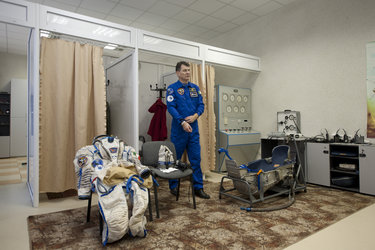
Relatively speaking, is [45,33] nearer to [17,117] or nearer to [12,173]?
[12,173]

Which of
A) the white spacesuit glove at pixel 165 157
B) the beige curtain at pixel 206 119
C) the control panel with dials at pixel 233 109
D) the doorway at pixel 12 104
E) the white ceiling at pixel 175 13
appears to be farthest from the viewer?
the doorway at pixel 12 104

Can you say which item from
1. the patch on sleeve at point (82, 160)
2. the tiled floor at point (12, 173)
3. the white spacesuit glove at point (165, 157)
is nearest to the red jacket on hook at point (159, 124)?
the white spacesuit glove at point (165, 157)

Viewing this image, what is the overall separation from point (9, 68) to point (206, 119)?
651 cm

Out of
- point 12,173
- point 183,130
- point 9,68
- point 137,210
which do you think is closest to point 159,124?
point 183,130

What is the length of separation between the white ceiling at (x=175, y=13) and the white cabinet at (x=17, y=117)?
140 centimetres

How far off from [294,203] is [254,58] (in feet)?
10.5

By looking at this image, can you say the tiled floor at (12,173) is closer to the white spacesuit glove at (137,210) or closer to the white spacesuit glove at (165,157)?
the white spacesuit glove at (165,157)

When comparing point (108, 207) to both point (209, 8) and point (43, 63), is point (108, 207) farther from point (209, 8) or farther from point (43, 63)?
point (209, 8)

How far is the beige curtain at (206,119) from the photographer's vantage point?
13.9ft

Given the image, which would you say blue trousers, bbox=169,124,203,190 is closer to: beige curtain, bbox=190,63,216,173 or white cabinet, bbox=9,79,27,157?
beige curtain, bbox=190,63,216,173

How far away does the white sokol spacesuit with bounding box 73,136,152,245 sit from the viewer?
6.35 feet

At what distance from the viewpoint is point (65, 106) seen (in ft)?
10.2

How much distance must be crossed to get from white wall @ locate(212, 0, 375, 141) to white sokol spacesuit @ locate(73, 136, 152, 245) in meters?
3.38

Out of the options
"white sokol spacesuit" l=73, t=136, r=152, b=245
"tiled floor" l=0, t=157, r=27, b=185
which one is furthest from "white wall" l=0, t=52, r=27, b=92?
"white sokol spacesuit" l=73, t=136, r=152, b=245
